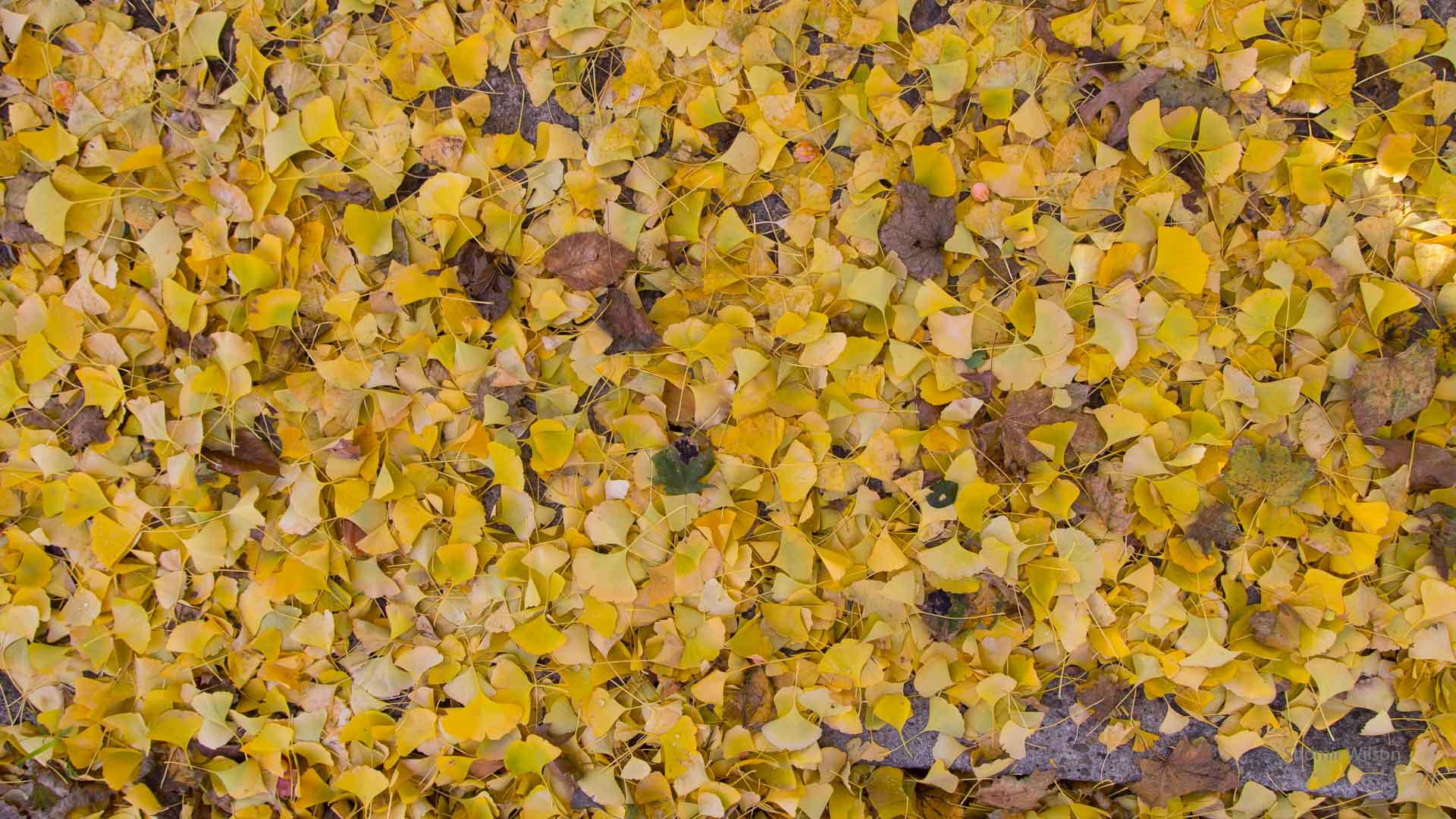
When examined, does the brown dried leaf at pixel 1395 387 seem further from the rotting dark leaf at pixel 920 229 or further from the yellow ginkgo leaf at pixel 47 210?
the yellow ginkgo leaf at pixel 47 210

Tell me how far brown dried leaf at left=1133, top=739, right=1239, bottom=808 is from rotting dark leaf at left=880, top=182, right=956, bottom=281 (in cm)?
59

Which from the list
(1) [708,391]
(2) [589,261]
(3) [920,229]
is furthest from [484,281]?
(3) [920,229]

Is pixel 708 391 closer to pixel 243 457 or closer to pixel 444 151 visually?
pixel 444 151

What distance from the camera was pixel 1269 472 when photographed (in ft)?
2.78

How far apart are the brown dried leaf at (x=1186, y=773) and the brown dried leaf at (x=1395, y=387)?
0.39m

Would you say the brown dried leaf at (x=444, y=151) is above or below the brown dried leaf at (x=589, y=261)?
above

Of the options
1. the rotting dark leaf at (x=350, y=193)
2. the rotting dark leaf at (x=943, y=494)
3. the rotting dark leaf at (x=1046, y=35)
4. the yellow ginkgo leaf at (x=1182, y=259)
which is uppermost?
the rotting dark leaf at (x=1046, y=35)

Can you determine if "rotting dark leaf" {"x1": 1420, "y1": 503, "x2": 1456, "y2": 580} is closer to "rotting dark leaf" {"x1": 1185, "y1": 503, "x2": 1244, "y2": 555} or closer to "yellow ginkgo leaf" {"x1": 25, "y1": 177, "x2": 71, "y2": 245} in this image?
"rotting dark leaf" {"x1": 1185, "y1": 503, "x2": 1244, "y2": 555}

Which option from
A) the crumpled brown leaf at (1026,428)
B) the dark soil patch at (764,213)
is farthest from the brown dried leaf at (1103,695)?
the dark soil patch at (764,213)

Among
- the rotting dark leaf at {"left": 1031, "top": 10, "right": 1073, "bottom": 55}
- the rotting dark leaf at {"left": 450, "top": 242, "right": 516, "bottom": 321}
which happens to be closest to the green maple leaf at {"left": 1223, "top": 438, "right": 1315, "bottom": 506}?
the rotting dark leaf at {"left": 1031, "top": 10, "right": 1073, "bottom": 55}

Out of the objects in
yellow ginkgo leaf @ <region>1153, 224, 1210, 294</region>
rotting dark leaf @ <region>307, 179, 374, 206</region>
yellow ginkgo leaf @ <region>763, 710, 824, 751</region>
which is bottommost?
yellow ginkgo leaf @ <region>763, 710, 824, 751</region>

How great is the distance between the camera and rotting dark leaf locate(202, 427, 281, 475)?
882 mm

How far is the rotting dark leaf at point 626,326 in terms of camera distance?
0.86m

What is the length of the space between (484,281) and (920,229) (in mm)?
460
